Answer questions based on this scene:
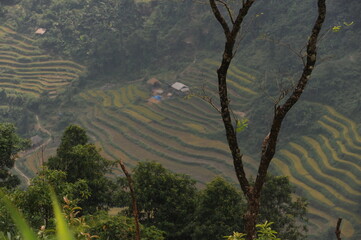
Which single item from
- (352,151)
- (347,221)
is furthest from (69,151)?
(352,151)

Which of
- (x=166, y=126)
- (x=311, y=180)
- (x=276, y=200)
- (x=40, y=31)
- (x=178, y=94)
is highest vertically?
(x=40, y=31)

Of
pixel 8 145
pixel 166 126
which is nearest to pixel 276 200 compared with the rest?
pixel 8 145

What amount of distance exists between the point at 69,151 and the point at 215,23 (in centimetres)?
2395

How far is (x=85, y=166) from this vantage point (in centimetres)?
952

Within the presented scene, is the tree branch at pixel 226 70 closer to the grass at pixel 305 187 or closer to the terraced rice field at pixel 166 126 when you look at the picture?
the grass at pixel 305 187

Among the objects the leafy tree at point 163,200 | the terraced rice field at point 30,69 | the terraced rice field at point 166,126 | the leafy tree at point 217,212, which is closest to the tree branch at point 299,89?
the leafy tree at point 217,212

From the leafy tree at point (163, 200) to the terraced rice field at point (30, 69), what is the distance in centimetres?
2219

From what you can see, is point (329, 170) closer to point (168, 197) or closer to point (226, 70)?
point (168, 197)

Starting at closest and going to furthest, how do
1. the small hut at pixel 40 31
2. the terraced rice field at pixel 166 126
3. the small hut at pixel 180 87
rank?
the terraced rice field at pixel 166 126
the small hut at pixel 180 87
the small hut at pixel 40 31

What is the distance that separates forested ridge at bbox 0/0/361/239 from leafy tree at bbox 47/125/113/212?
8730 millimetres

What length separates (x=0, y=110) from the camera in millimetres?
27469

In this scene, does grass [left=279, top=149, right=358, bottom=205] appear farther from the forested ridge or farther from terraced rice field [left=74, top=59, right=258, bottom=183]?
terraced rice field [left=74, top=59, right=258, bottom=183]

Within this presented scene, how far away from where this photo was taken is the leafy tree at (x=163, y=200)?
9453 millimetres

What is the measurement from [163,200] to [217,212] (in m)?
1.30
